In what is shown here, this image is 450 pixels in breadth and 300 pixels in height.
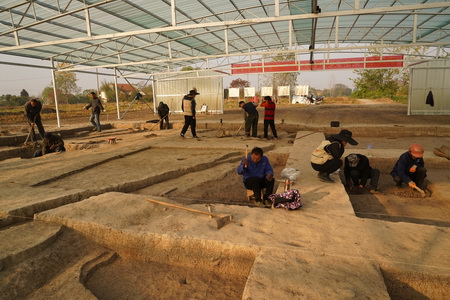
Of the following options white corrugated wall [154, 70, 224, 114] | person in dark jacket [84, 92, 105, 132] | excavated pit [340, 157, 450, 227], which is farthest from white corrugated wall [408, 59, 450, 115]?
person in dark jacket [84, 92, 105, 132]

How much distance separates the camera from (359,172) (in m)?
5.18

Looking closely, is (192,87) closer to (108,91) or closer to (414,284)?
(414,284)

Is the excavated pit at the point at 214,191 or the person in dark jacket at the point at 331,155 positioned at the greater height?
the person in dark jacket at the point at 331,155

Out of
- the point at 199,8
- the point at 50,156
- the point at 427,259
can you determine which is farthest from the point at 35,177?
the point at 199,8

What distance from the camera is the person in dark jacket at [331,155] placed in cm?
461

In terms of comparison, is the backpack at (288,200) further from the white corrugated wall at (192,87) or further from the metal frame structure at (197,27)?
the white corrugated wall at (192,87)

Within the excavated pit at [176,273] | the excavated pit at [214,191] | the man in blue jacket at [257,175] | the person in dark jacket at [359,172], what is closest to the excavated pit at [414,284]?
the excavated pit at [176,273]

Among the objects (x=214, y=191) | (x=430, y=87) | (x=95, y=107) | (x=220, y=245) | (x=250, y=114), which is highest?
(x=430, y=87)

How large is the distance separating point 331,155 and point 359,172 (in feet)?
3.08

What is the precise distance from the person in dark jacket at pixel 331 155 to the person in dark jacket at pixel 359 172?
20.5 inches

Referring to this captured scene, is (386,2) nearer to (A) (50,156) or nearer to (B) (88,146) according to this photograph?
Result: (B) (88,146)

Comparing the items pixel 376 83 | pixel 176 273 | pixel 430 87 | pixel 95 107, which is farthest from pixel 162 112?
pixel 376 83

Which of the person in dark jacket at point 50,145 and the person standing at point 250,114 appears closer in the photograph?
the person in dark jacket at point 50,145

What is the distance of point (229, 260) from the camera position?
104 inches
